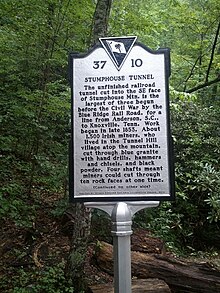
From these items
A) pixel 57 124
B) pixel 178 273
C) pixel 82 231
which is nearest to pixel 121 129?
pixel 82 231

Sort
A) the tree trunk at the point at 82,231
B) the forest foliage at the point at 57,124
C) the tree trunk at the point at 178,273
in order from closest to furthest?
1. the tree trunk at the point at 82,231
2. the tree trunk at the point at 178,273
3. the forest foliage at the point at 57,124

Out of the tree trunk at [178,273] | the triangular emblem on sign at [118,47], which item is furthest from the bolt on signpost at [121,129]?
the tree trunk at [178,273]

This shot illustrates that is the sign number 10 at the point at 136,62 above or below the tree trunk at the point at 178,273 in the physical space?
above

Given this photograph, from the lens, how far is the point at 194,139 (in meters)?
7.32

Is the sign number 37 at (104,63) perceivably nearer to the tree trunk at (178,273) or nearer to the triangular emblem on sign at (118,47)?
the triangular emblem on sign at (118,47)

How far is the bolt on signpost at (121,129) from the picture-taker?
9.14ft

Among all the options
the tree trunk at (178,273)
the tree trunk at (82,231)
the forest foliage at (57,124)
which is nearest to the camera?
the tree trunk at (82,231)

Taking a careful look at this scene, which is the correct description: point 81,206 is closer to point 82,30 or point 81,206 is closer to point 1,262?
point 1,262

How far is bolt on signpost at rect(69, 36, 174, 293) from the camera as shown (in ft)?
9.14

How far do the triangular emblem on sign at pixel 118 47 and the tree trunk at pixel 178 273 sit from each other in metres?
2.82

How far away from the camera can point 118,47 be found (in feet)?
9.53

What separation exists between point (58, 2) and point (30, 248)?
4289 millimetres

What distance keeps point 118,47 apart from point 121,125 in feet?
2.22

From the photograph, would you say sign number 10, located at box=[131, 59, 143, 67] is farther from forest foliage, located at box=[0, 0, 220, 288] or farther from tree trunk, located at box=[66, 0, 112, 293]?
forest foliage, located at box=[0, 0, 220, 288]
